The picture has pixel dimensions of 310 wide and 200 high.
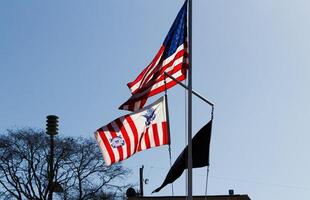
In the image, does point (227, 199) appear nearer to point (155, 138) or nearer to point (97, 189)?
point (97, 189)

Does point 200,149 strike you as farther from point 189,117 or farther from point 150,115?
point 150,115

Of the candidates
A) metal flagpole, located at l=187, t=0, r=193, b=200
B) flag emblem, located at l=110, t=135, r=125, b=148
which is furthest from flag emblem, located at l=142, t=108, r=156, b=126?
metal flagpole, located at l=187, t=0, r=193, b=200

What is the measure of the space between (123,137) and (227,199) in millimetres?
25155

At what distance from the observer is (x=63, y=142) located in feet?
163

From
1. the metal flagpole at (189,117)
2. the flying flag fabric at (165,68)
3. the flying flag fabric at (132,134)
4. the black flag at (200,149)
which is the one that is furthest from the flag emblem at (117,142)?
the metal flagpole at (189,117)

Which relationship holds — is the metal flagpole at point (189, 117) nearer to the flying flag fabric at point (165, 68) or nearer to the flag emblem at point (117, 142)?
the flying flag fabric at point (165, 68)

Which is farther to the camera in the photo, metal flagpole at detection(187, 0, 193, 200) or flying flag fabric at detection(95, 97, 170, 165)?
flying flag fabric at detection(95, 97, 170, 165)

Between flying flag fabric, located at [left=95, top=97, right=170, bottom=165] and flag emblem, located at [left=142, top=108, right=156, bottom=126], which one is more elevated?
flag emblem, located at [left=142, top=108, right=156, bottom=126]

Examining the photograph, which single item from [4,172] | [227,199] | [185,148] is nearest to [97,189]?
[4,172]

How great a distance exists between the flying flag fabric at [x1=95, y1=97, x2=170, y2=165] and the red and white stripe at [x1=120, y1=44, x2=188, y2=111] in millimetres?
278

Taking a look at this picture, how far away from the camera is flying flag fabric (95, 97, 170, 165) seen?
597 inches

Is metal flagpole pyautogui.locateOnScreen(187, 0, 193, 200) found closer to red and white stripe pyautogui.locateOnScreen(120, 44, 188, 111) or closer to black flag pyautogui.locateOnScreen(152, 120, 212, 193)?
red and white stripe pyautogui.locateOnScreen(120, 44, 188, 111)

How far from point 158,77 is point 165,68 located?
0.29 m

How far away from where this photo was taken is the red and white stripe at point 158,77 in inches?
613
